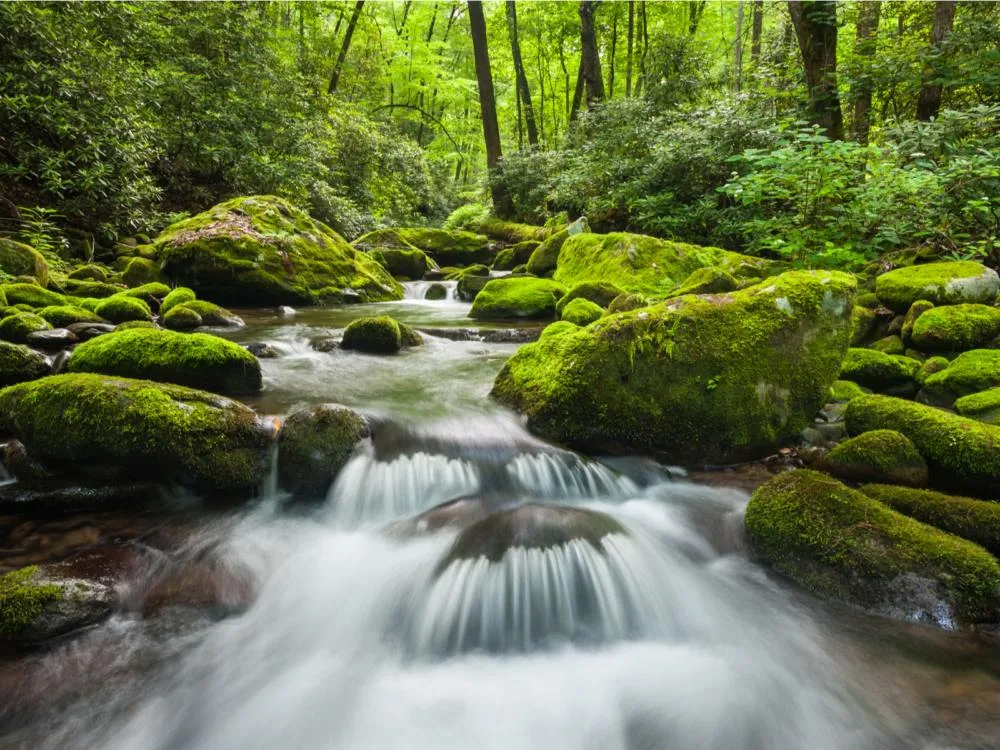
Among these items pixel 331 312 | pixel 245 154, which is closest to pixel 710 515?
pixel 331 312

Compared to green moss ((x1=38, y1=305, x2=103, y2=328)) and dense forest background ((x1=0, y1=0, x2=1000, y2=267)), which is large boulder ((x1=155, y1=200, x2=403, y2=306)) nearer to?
dense forest background ((x1=0, y1=0, x2=1000, y2=267))

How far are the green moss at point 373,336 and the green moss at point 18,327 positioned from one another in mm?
3069

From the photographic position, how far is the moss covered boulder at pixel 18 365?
14.2ft

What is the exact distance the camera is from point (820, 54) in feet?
26.8

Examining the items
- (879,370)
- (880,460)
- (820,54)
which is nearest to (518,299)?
(879,370)

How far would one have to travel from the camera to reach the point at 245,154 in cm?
1316

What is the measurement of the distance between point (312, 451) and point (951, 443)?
4002 mm

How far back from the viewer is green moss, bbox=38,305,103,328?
19.5ft

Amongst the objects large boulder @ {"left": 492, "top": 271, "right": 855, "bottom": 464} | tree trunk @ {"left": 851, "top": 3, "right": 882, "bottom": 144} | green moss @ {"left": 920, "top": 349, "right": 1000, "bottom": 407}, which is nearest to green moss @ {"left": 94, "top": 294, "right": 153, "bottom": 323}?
large boulder @ {"left": 492, "top": 271, "right": 855, "bottom": 464}

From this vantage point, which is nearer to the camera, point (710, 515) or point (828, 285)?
point (710, 515)

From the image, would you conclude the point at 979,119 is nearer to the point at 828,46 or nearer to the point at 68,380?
the point at 828,46

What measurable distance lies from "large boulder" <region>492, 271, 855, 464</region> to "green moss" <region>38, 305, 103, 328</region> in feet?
18.1

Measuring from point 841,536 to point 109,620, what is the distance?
366 centimetres

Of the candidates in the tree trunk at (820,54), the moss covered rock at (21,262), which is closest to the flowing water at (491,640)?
the moss covered rock at (21,262)
